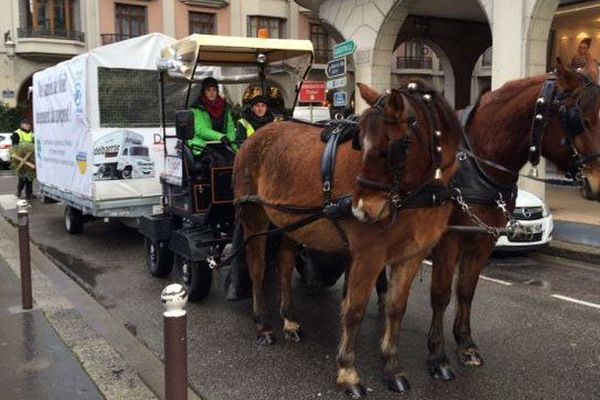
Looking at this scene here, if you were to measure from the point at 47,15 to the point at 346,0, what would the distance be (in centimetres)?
2250

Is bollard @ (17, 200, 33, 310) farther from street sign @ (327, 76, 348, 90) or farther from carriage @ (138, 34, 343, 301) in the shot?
street sign @ (327, 76, 348, 90)

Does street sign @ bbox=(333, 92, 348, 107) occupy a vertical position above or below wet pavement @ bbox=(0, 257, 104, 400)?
above

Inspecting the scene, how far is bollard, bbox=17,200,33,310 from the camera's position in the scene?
606 cm

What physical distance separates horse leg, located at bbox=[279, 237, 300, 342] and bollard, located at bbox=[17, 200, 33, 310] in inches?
97.6

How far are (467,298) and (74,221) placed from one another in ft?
26.1

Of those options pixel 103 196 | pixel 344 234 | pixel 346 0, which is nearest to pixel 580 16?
pixel 346 0

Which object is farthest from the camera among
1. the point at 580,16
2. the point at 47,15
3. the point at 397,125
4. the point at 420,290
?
the point at 47,15

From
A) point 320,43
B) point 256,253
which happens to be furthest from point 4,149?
point 256,253

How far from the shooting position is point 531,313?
20.0ft

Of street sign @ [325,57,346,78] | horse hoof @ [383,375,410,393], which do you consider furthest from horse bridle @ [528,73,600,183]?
street sign @ [325,57,346,78]

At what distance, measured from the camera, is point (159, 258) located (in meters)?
7.51

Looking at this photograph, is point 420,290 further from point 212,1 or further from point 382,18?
point 212,1

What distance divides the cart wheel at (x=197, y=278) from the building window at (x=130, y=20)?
30255 millimetres

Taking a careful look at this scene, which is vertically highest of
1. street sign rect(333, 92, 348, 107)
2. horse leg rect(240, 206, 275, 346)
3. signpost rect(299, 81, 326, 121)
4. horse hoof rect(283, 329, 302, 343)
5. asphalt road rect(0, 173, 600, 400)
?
signpost rect(299, 81, 326, 121)
